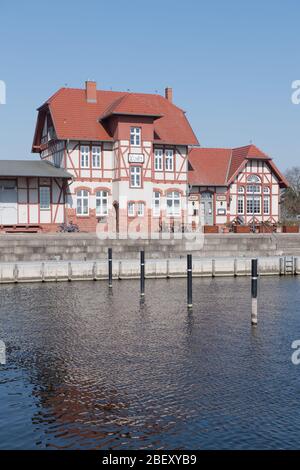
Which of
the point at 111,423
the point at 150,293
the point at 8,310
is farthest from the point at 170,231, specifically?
the point at 111,423

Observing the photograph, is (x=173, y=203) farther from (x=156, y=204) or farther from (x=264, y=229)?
(x=264, y=229)

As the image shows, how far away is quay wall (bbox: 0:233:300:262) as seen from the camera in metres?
38.3

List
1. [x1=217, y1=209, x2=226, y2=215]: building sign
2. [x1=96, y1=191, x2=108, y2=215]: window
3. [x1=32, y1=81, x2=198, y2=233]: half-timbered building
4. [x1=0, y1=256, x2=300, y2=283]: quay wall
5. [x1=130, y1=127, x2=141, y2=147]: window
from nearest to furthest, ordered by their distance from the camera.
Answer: [x1=0, y1=256, x2=300, y2=283]: quay wall
[x1=32, y1=81, x2=198, y2=233]: half-timbered building
[x1=130, y1=127, x2=141, y2=147]: window
[x1=96, y1=191, x2=108, y2=215]: window
[x1=217, y1=209, x2=226, y2=215]: building sign

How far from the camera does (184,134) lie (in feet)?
172

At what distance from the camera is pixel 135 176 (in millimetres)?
49125

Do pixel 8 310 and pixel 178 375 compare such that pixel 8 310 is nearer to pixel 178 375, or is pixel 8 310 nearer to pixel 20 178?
pixel 178 375

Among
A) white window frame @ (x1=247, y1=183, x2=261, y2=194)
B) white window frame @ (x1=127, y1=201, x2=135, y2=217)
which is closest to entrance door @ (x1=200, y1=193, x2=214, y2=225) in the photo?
white window frame @ (x1=247, y1=183, x2=261, y2=194)

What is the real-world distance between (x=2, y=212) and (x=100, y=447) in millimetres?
36975

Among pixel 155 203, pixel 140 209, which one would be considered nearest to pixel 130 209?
pixel 140 209

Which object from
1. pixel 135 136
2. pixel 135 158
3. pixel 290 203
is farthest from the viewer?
pixel 290 203

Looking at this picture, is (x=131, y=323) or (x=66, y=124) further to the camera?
(x=66, y=124)

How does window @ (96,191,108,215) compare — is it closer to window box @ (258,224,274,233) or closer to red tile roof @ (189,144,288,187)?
red tile roof @ (189,144,288,187)

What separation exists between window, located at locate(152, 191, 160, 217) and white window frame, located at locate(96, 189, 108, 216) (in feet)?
12.5

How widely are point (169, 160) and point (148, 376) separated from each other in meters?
37.4
